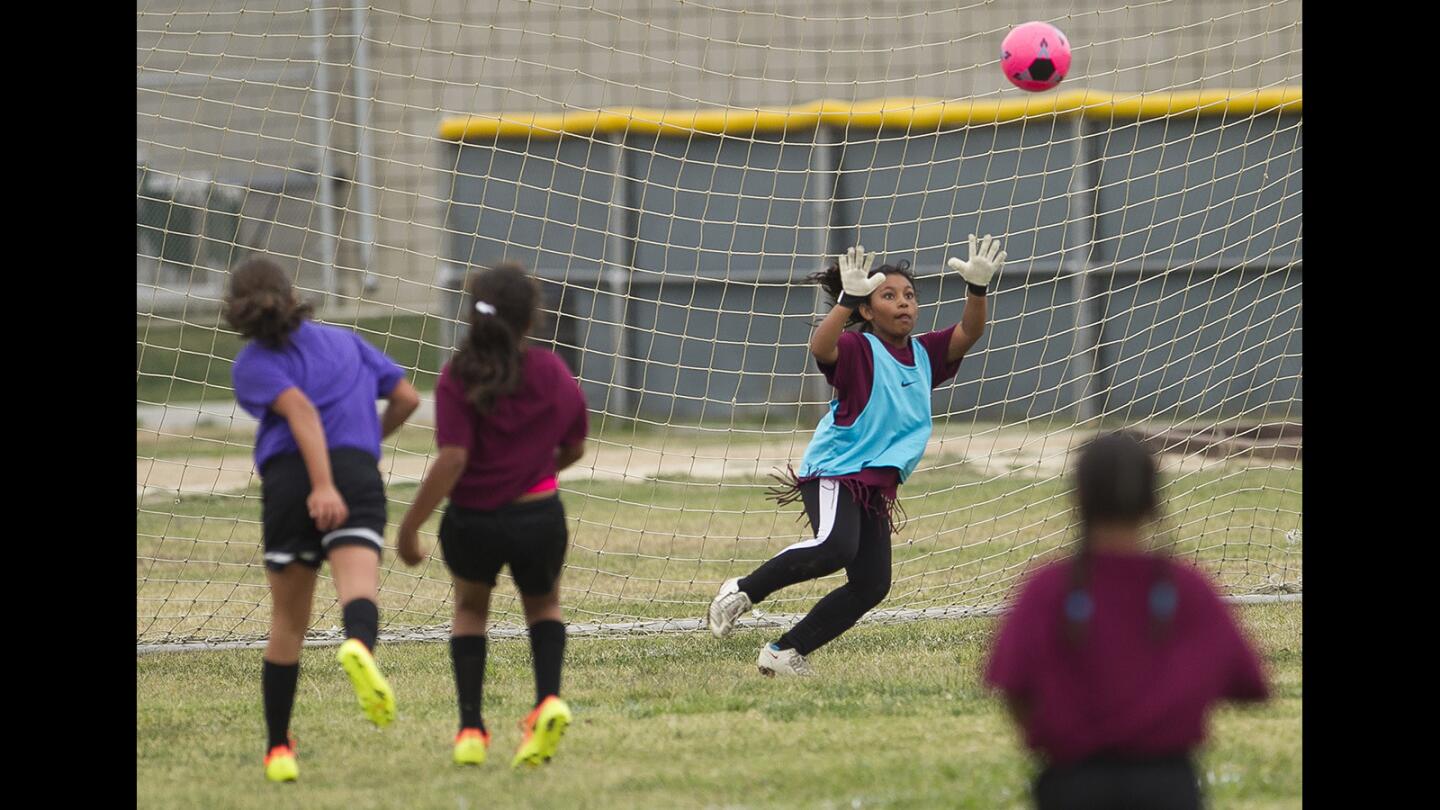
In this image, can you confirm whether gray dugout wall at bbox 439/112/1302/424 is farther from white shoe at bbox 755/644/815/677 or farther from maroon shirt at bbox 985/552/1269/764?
maroon shirt at bbox 985/552/1269/764

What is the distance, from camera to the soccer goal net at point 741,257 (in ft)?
25.8

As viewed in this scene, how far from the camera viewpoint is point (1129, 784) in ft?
8.65

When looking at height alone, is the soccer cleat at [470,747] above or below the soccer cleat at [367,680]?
below

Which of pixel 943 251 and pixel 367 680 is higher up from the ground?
pixel 943 251

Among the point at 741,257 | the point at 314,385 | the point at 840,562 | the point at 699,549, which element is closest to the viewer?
the point at 314,385

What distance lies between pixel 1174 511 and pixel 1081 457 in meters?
6.02

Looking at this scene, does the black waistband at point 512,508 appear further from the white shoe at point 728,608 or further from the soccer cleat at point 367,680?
the white shoe at point 728,608

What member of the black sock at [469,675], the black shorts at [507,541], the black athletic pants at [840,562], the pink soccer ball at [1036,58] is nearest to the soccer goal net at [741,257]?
the pink soccer ball at [1036,58]

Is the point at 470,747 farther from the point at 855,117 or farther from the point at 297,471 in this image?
the point at 855,117

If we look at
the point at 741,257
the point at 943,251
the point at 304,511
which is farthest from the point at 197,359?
the point at 304,511

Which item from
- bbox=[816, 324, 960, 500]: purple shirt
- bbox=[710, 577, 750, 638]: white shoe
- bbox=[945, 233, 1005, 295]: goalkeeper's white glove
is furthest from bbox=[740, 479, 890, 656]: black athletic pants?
bbox=[945, 233, 1005, 295]: goalkeeper's white glove

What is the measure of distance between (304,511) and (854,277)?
1974 mm

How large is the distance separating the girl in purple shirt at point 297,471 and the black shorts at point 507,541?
0.21 m

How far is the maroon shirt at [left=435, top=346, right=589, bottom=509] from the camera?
4035 millimetres
